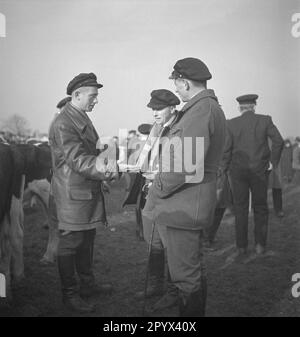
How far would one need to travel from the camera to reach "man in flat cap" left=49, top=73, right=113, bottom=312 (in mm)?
3301

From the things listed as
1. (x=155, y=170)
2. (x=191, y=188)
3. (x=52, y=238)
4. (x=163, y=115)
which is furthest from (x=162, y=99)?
(x=52, y=238)

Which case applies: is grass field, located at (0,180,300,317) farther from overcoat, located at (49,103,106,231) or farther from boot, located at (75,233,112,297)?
overcoat, located at (49,103,106,231)

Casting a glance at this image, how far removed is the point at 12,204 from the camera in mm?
3629

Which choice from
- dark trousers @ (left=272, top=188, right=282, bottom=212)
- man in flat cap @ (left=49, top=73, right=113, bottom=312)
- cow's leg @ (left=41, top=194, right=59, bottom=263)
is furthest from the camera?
dark trousers @ (left=272, top=188, right=282, bottom=212)

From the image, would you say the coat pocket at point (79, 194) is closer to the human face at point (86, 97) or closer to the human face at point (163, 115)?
the human face at point (86, 97)

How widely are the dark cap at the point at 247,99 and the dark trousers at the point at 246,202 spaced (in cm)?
86

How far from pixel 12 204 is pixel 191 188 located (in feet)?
6.03

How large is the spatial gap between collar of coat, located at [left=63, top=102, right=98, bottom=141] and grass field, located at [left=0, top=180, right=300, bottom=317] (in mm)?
1503

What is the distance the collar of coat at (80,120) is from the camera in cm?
333

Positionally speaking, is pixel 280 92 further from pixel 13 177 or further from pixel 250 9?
pixel 13 177
